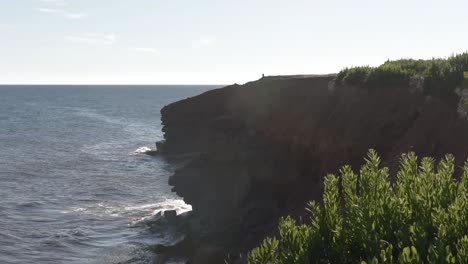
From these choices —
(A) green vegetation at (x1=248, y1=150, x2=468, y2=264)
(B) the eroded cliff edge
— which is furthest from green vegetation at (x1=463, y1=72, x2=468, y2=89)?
(A) green vegetation at (x1=248, y1=150, x2=468, y2=264)

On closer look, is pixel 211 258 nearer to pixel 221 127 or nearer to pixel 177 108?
pixel 221 127

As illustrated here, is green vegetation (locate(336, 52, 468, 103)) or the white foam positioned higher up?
green vegetation (locate(336, 52, 468, 103))

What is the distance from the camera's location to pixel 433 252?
7.66 metres

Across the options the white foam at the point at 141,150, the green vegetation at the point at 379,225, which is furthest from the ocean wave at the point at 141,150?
the green vegetation at the point at 379,225

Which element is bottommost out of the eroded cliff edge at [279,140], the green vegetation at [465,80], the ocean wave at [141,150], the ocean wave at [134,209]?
the ocean wave at [134,209]

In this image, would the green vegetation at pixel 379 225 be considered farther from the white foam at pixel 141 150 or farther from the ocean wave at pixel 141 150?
the white foam at pixel 141 150

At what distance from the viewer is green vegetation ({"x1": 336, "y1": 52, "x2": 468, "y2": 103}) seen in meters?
20.9

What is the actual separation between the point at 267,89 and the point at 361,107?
11744 mm

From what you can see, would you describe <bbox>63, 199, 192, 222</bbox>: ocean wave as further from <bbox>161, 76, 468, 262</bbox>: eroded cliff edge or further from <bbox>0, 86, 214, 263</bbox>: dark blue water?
<bbox>161, 76, 468, 262</bbox>: eroded cliff edge

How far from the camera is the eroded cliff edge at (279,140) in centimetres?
2186

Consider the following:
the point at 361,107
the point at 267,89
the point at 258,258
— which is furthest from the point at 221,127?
the point at 258,258

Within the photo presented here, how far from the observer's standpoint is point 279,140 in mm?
32094

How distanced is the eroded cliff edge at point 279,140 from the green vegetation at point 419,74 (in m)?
0.47

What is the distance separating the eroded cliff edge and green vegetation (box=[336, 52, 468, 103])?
0.47 metres
